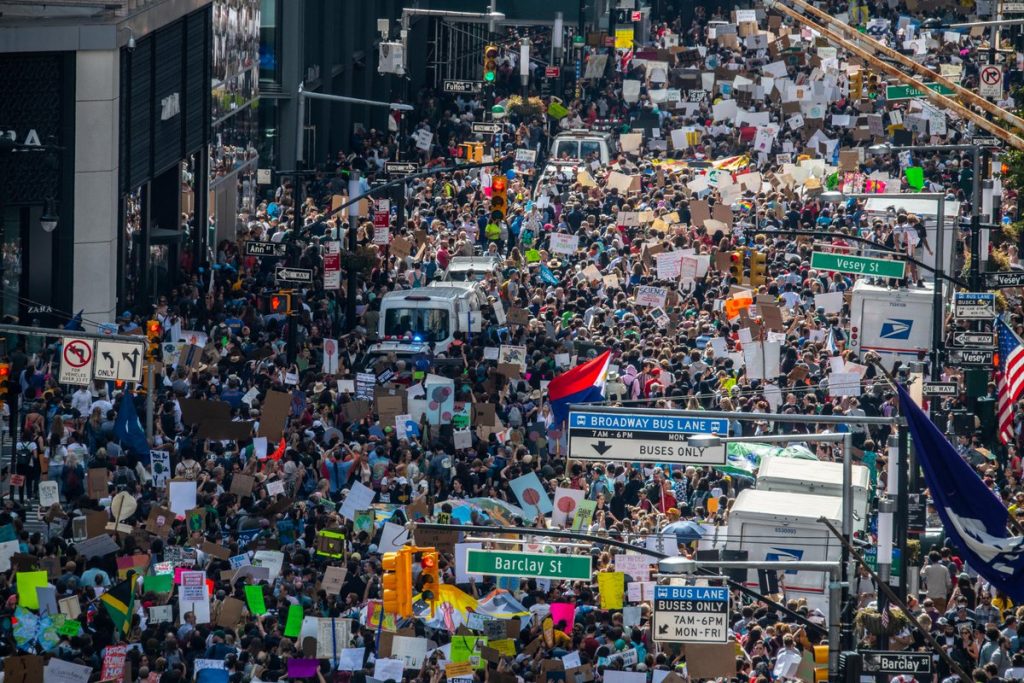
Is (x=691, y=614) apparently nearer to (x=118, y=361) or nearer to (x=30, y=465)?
(x=118, y=361)

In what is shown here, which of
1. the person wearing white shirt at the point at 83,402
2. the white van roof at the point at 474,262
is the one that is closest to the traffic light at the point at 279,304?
the white van roof at the point at 474,262

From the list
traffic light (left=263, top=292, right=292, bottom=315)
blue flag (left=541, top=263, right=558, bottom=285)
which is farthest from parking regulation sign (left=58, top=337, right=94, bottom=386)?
blue flag (left=541, top=263, right=558, bottom=285)

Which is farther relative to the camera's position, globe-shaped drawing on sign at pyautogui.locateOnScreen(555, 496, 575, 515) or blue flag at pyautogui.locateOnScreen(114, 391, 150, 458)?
blue flag at pyautogui.locateOnScreen(114, 391, 150, 458)

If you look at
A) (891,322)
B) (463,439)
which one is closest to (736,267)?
(891,322)

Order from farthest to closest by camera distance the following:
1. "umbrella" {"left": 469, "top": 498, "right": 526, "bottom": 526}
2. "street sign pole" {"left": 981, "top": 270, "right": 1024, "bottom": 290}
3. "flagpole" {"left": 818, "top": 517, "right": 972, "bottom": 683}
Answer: "street sign pole" {"left": 981, "top": 270, "right": 1024, "bottom": 290}, "umbrella" {"left": 469, "top": 498, "right": 526, "bottom": 526}, "flagpole" {"left": 818, "top": 517, "right": 972, "bottom": 683}

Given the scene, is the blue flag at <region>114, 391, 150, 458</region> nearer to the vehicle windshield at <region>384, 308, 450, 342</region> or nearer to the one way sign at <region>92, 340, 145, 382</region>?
the one way sign at <region>92, 340, 145, 382</region>

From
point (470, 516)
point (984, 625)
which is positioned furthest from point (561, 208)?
point (984, 625)

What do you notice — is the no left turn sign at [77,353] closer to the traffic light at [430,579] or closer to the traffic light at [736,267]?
the traffic light at [430,579]
